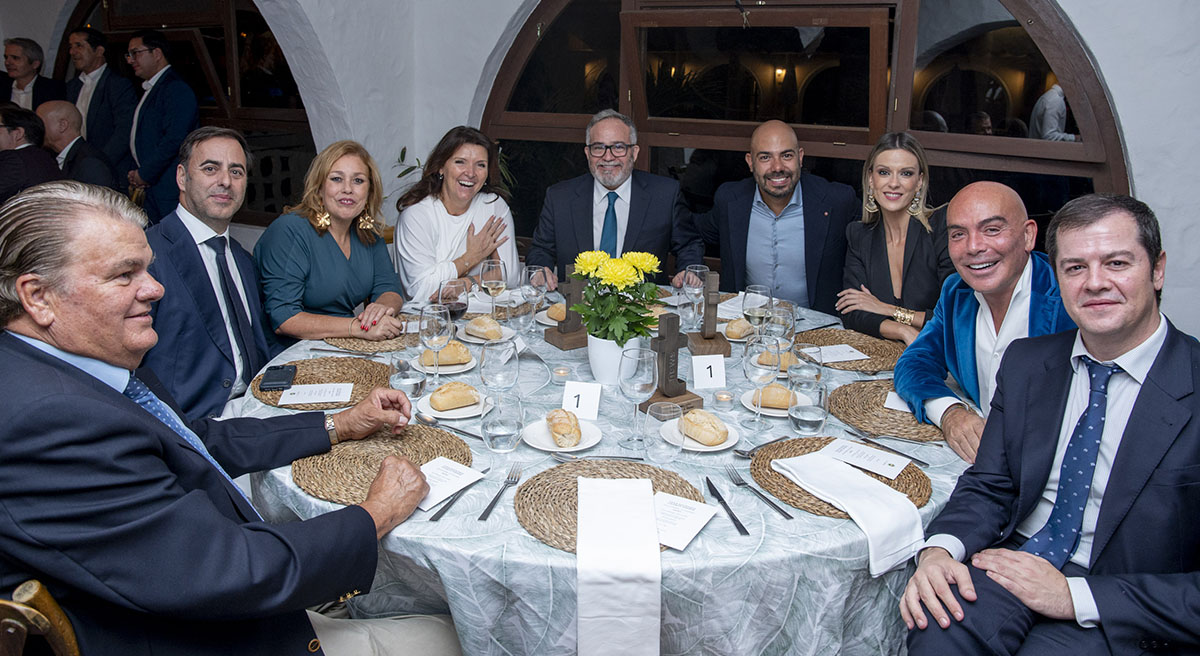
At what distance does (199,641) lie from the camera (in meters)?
1.30

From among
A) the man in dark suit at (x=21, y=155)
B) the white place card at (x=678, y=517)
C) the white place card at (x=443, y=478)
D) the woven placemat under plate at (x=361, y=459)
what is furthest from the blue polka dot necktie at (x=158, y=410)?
the man in dark suit at (x=21, y=155)

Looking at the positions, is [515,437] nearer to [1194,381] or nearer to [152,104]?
[1194,381]

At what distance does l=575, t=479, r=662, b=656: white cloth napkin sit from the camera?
143 centimetres

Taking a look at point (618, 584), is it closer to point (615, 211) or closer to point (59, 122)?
point (615, 211)

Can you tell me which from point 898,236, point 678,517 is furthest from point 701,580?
point 898,236

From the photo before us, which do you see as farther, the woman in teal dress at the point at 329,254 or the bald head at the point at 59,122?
the bald head at the point at 59,122

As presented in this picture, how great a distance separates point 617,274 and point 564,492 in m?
0.65

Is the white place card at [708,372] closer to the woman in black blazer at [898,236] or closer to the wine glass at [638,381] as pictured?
the wine glass at [638,381]

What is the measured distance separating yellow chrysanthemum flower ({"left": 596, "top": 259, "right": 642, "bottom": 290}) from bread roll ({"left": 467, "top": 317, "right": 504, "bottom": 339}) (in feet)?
1.90

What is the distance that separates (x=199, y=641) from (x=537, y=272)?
1709 mm

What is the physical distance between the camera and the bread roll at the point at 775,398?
2062 millimetres

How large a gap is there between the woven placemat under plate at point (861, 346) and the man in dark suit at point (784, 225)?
3.41 feet

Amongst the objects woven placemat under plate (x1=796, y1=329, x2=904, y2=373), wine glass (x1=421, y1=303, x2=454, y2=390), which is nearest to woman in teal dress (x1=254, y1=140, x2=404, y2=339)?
wine glass (x1=421, y1=303, x2=454, y2=390)

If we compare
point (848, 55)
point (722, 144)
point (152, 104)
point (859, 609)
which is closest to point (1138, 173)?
point (848, 55)
